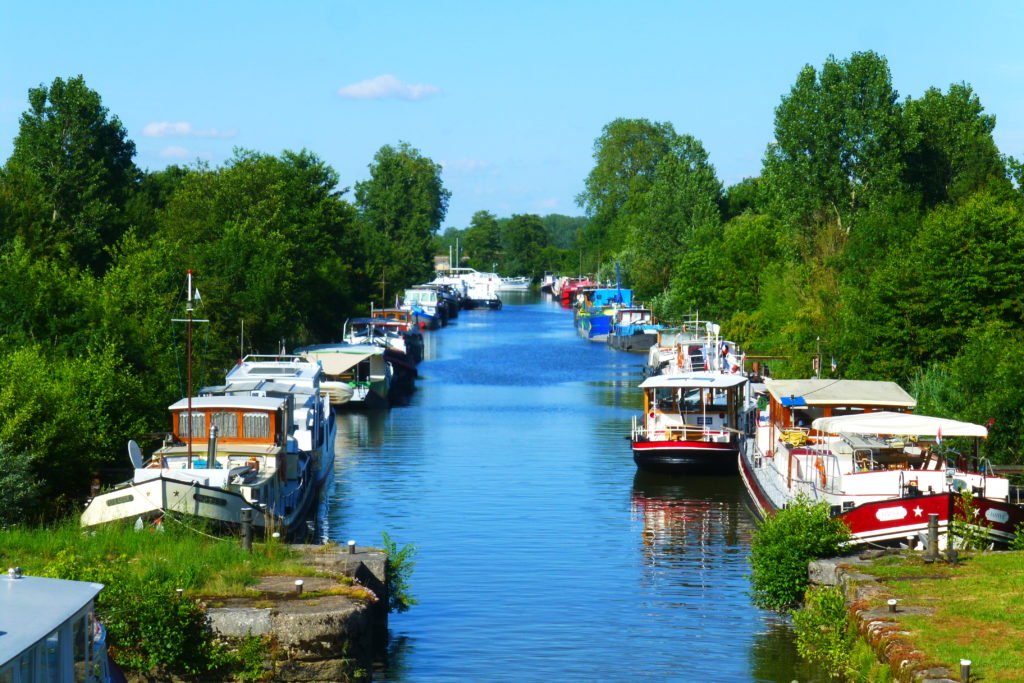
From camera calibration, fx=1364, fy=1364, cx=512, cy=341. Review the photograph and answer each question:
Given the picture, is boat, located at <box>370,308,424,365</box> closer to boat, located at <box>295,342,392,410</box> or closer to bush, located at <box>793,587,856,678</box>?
boat, located at <box>295,342,392,410</box>

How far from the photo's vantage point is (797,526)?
1041 inches

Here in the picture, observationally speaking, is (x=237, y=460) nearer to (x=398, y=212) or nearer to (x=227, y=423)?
(x=227, y=423)

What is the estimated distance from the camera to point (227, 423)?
35812 millimetres

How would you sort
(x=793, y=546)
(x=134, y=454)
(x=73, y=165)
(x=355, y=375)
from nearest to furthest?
1. (x=793, y=546)
2. (x=134, y=454)
3. (x=355, y=375)
4. (x=73, y=165)

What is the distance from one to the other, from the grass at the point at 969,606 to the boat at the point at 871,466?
5.37ft

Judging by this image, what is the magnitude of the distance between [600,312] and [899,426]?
92.0 m

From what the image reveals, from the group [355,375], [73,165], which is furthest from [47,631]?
[73,165]

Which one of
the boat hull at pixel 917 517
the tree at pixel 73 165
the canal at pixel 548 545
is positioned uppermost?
the tree at pixel 73 165

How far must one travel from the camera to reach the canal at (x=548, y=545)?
81.3ft

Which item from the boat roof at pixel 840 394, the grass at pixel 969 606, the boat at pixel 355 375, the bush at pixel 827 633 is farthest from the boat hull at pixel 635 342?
the bush at pixel 827 633

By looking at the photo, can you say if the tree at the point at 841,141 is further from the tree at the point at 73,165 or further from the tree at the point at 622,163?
the tree at the point at 622,163

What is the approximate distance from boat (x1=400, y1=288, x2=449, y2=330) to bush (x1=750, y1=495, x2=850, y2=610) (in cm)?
10264

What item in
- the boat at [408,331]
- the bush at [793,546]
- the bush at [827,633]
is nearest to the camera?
the bush at [827,633]

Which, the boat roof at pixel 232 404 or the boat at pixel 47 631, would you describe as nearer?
the boat at pixel 47 631
